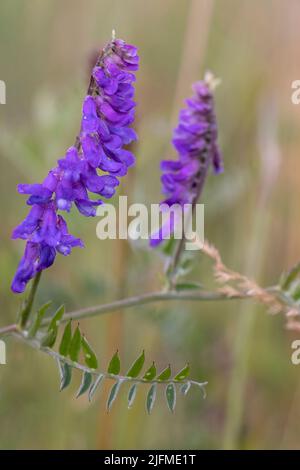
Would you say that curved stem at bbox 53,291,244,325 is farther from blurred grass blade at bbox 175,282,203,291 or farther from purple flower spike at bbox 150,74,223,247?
purple flower spike at bbox 150,74,223,247

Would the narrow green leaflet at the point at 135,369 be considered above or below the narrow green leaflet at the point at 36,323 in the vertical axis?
below

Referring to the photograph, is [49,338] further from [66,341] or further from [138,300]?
[138,300]

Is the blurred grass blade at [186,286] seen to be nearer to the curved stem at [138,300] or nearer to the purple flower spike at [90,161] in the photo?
the curved stem at [138,300]

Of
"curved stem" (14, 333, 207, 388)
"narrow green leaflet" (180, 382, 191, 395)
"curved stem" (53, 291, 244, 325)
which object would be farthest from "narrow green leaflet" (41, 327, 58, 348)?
"narrow green leaflet" (180, 382, 191, 395)

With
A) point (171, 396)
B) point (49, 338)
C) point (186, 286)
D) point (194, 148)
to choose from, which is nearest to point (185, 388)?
point (171, 396)

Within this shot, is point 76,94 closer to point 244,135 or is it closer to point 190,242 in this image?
point 190,242

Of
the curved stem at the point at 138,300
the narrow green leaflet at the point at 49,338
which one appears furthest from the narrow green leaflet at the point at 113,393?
the curved stem at the point at 138,300
